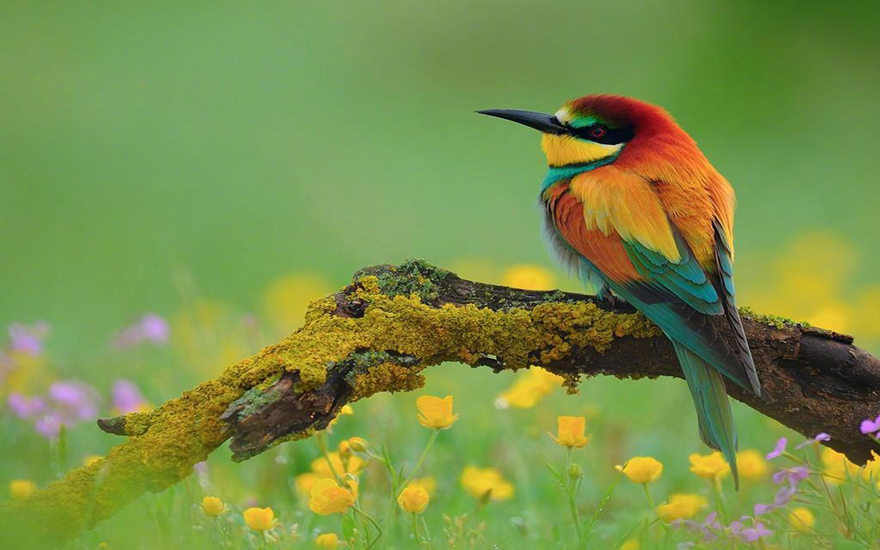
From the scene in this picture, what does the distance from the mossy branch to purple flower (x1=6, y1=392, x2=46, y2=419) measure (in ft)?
2.98

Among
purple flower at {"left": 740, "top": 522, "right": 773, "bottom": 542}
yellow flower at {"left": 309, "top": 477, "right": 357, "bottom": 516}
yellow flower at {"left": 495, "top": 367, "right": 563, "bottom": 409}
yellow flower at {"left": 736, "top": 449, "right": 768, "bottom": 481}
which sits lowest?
purple flower at {"left": 740, "top": 522, "right": 773, "bottom": 542}

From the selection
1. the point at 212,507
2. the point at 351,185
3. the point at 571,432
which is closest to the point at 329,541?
the point at 212,507

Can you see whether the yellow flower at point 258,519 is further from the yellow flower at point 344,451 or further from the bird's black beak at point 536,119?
the bird's black beak at point 536,119

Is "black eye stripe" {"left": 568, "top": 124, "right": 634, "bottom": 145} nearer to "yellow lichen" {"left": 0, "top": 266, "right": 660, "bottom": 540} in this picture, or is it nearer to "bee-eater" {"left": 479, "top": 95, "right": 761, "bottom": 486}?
"bee-eater" {"left": 479, "top": 95, "right": 761, "bottom": 486}

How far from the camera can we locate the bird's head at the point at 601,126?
251 cm

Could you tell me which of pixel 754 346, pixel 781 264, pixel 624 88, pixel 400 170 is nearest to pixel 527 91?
pixel 624 88

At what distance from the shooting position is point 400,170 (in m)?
7.44

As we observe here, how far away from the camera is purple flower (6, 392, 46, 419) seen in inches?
106

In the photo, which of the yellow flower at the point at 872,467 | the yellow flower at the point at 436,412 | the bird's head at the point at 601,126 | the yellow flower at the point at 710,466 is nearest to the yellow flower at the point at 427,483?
the yellow flower at the point at 436,412

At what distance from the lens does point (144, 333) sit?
3070mm

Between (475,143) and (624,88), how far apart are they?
1222mm

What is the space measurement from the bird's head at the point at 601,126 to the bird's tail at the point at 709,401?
62 cm

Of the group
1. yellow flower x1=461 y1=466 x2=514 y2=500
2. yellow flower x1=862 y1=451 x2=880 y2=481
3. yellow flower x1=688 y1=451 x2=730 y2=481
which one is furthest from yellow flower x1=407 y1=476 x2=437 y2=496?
yellow flower x1=862 y1=451 x2=880 y2=481

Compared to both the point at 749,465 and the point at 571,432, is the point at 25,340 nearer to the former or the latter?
the point at 571,432
